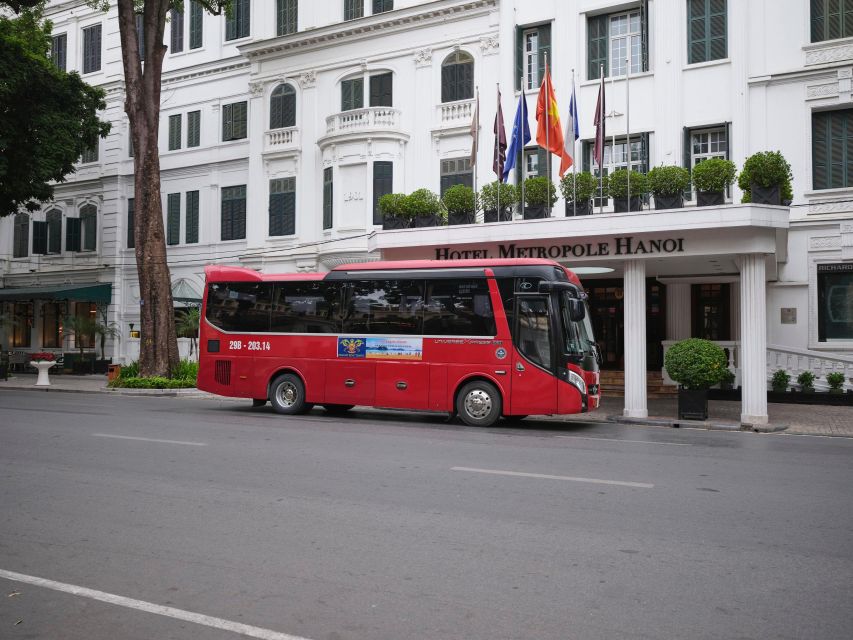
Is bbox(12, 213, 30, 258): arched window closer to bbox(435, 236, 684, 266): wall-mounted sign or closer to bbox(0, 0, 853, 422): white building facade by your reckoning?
bbox(0, 0, 853, 422): white building facade

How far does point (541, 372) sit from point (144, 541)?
9.73 metres

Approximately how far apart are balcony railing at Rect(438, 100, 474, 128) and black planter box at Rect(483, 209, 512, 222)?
772cm

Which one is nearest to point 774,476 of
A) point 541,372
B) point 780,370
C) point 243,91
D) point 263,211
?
point 541,372

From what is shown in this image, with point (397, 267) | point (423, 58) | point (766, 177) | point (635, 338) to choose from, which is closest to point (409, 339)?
point (397, 267)

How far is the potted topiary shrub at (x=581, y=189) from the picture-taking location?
1814 cm

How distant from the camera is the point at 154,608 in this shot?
4766mm

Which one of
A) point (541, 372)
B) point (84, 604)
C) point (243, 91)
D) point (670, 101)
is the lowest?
point (84, 604)

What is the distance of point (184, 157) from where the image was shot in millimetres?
33406

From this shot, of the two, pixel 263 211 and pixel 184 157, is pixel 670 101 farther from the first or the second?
pixel 184 157

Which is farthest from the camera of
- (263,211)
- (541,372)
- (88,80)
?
(88,80)

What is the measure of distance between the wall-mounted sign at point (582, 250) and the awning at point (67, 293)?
21.0 metres

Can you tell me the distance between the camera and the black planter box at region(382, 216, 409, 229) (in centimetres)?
1995

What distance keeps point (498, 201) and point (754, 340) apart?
662 cm

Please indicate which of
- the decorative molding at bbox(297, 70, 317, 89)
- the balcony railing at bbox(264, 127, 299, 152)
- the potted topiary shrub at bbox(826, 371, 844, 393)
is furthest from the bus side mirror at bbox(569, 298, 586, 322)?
the decorative molding at bbox(297, 70, 317, 89)
